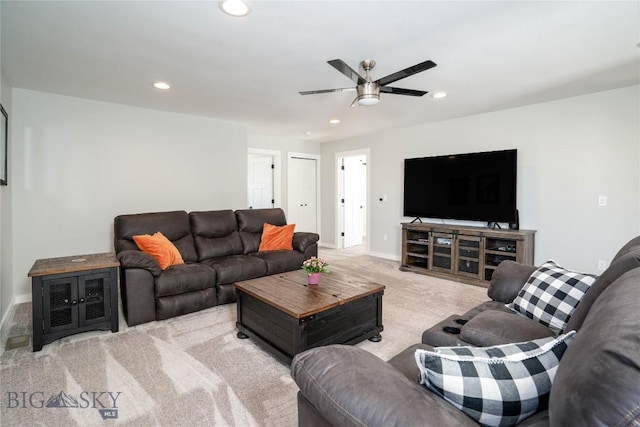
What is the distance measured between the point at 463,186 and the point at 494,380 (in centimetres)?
415

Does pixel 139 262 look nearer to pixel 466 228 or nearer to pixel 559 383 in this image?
pixel 559 383

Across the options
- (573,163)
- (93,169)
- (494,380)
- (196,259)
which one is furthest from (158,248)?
(573,163)

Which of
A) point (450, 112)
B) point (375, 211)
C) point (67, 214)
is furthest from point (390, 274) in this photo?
point (67, 214)

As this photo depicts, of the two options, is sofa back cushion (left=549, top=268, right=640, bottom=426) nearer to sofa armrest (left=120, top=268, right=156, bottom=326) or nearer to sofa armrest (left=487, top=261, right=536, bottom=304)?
sofa armrest (left=487, top=261, right=536, bottom=304)

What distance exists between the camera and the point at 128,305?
114 inches

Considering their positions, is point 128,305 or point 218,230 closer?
point 128,305

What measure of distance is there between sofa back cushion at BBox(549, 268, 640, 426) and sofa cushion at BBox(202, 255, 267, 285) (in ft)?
10.2

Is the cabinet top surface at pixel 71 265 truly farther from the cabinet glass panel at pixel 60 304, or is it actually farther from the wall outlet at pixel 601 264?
the wall outlet at pixel 601 264

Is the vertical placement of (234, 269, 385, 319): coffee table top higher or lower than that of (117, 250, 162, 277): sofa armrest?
lower

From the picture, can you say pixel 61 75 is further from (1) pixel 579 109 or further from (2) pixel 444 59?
(1) pixel 579 109

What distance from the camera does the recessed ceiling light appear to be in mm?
1879

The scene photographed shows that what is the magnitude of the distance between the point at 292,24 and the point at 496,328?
2202 millimetres

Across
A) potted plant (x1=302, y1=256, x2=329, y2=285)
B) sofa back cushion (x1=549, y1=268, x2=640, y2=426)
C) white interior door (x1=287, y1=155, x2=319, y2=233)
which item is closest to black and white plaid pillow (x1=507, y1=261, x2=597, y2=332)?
sofa back cushion (x1=549, y1=268, x2=640, y2=426)

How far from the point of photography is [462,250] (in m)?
4.39
